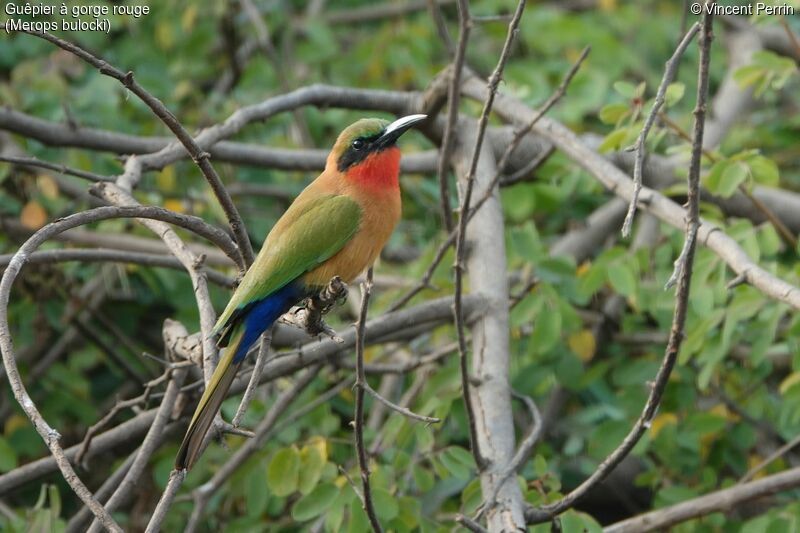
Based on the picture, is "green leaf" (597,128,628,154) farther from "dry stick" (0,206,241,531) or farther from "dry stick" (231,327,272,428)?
"dry stick" (0,206,241,531)

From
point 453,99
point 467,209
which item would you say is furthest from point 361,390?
point 453,99

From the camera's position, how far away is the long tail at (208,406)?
273 centimetres

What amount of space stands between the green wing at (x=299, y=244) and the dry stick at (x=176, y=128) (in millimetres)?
86

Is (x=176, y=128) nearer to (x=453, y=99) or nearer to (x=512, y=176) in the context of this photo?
(x=453, y=99)

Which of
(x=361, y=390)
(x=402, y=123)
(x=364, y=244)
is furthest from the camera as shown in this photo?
(x=402, y=123)

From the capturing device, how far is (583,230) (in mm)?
5516

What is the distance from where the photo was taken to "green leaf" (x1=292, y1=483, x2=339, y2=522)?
148 inches

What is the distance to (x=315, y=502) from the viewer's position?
3777 mm

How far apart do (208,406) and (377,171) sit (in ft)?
4.16

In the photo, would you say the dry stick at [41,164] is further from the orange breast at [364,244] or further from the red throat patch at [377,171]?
the red throat patch at [377,171]

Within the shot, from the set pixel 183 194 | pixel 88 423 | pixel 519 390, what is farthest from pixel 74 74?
pixel 519 390

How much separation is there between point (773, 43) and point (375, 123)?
3.23 meters

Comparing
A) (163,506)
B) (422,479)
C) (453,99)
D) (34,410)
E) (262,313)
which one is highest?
(453,99)

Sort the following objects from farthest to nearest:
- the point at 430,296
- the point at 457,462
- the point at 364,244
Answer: the point at 430,296, the point at 457,462, the point at 364,244
